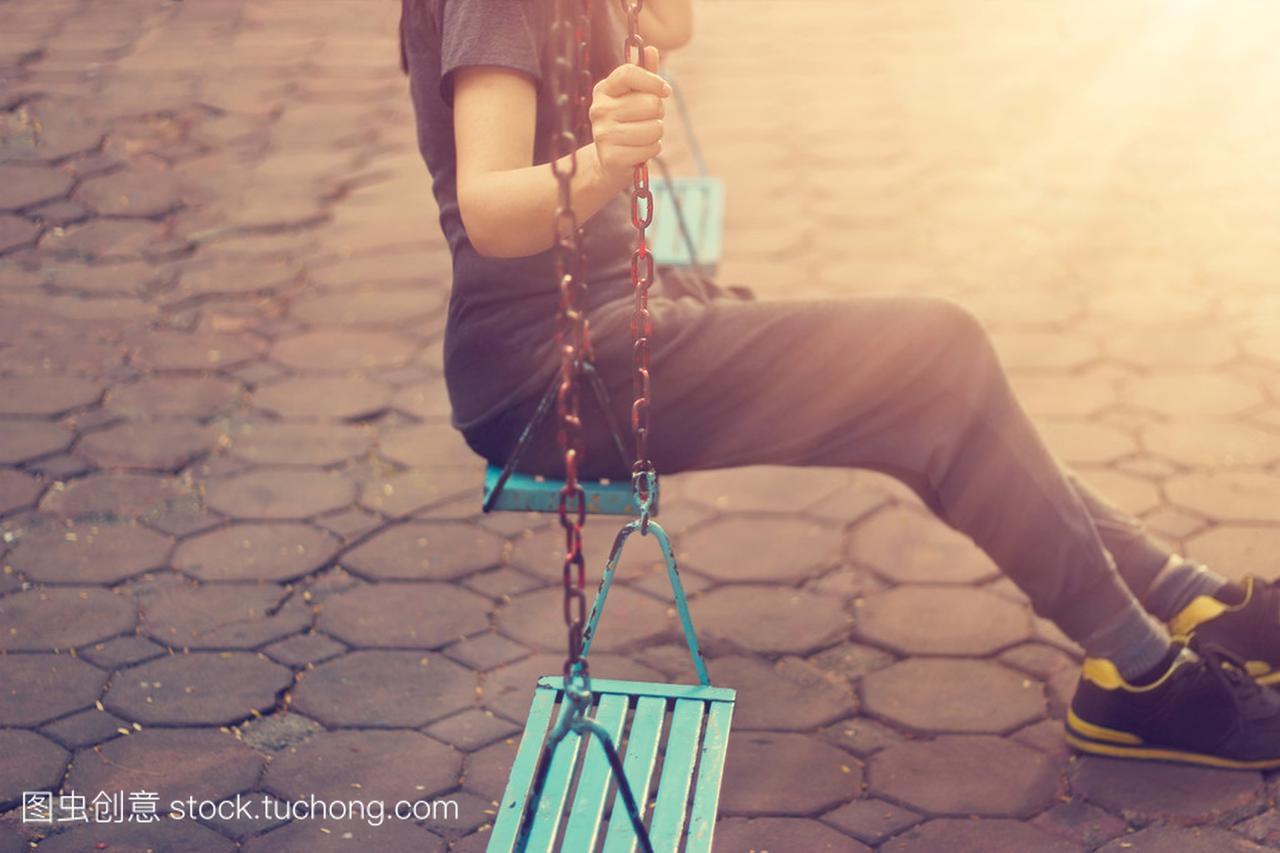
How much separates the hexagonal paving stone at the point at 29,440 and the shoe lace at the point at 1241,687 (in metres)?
2.92

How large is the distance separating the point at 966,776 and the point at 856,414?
711 millimetres

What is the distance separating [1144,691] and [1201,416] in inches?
64.0

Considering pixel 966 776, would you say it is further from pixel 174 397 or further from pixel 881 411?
pixel 174 397

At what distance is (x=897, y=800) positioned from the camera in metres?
2.97

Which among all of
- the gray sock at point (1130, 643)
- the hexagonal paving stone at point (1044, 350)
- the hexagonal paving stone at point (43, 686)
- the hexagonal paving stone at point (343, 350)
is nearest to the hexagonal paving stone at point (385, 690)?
the hexagonal paving stone at point (43, 686)

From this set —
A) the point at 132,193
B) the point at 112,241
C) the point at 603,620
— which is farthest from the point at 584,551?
the point at 132,193

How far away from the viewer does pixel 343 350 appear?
4.98 m

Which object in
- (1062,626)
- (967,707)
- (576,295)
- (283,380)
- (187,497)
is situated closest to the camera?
(576,295)

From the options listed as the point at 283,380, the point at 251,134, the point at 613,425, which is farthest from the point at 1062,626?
the point at 251,134

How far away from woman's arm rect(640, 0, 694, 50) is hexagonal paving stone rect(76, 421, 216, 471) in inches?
69.3

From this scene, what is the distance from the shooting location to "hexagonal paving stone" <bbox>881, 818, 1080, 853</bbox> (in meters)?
2.83

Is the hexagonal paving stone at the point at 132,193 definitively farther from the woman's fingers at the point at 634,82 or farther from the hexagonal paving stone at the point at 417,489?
the woman's fingers at the point at 634,82

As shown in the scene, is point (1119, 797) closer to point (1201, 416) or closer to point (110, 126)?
point (1201, 416)

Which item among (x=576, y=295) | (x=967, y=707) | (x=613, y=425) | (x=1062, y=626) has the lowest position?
(x=967, y=707)
